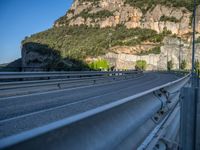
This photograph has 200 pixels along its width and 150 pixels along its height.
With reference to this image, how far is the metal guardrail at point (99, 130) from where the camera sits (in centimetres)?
177

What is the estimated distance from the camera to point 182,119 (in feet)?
14.8

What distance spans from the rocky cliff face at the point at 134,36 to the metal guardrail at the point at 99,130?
119912 mm

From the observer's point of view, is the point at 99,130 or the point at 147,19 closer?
the point at 99,130

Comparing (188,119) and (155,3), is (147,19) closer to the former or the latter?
(155,3)

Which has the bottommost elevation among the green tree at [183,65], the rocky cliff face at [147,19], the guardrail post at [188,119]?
the green tree at [183,65]

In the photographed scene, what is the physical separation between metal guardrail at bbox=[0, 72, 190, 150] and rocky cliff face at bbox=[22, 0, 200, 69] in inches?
4721

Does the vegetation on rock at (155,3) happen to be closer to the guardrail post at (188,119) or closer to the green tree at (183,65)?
the green tree at (183,65)

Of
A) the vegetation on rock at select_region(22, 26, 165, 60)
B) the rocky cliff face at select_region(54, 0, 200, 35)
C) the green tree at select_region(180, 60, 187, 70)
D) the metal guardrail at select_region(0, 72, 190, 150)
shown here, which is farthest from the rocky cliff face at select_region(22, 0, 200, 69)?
the metal guardrail at select_region(0, 72, 190, 150)

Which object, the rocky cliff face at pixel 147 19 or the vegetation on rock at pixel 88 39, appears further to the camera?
the rocky cliff face at pixel 147 19

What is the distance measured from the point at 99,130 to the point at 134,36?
526ft

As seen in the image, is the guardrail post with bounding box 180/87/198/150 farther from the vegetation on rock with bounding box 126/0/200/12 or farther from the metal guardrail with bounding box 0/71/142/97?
the vegetation on rock with bounding box 126/0/200/12

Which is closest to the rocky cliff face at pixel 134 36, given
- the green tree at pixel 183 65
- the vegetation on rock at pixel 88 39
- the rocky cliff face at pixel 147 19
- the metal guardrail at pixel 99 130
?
the rocky cliff face at pixel 147 19

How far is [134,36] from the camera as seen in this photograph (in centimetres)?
16125

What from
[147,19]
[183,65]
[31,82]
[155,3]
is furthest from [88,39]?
[31,82]
